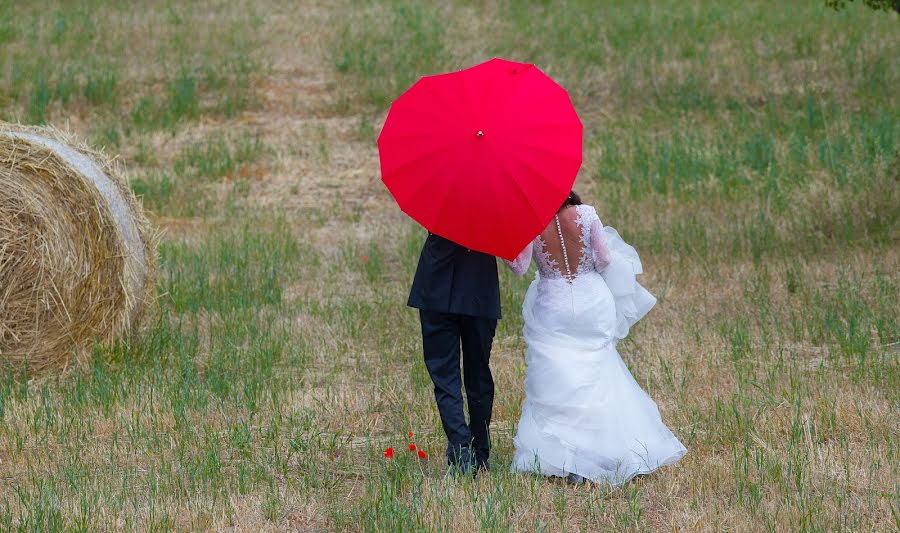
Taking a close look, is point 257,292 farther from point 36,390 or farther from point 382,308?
point 36,390

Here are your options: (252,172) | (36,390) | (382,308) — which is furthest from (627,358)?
(252,172)

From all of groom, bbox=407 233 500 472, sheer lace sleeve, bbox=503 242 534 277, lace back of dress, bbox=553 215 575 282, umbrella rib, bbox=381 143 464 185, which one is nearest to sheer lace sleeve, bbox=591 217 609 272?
lace back of dress, bbox=553 215 575 282

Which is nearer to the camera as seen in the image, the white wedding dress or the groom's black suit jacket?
the groom's black suit jacket

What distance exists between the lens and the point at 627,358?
809 centimetres

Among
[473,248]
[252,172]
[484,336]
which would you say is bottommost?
[252,172]

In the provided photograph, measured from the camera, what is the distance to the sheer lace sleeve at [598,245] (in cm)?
577

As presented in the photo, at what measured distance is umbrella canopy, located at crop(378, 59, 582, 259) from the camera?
205 inches

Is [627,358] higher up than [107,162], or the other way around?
[107,162]

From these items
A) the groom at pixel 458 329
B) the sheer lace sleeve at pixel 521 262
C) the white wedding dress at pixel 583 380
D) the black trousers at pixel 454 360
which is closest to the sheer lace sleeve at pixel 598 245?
the white wedding dress at pixel 583 380

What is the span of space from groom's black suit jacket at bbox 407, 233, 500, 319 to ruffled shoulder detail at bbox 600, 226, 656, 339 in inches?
26.9

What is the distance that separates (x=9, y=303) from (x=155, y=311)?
125 centimetres

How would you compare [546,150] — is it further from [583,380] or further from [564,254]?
[583,380]

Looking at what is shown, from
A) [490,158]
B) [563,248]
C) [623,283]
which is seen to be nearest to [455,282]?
[563,248]

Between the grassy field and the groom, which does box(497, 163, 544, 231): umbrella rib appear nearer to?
the groom
